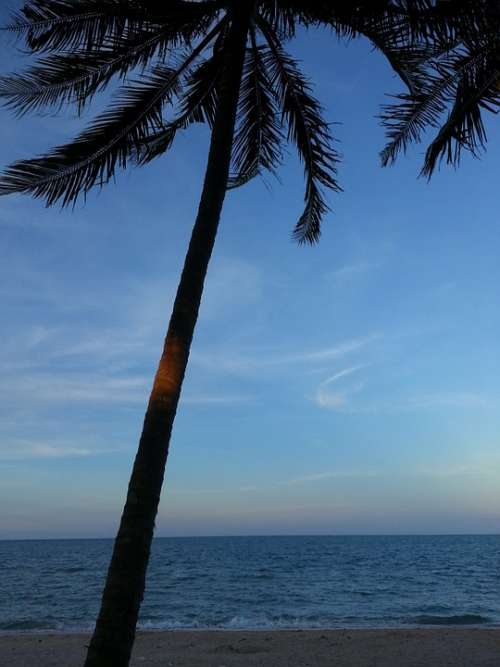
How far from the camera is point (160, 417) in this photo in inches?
207

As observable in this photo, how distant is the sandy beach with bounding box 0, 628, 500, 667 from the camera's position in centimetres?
1084

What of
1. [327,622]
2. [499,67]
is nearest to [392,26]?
[499,67]

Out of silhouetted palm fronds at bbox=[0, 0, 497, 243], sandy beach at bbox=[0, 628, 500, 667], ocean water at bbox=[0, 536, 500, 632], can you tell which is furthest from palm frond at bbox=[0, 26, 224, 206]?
ocean water at bbox=[0, 536, 500, 632]

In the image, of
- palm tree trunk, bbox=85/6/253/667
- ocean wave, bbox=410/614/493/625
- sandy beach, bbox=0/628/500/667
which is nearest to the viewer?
palm tree trunk, bbox=85/6/253/667

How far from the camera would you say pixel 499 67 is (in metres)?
7.19

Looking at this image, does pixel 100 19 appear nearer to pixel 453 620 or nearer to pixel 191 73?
pixel 191 73

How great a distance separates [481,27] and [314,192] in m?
3.26

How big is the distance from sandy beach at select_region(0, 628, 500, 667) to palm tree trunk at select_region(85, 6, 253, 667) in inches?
271

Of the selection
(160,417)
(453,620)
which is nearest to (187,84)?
(160,417)

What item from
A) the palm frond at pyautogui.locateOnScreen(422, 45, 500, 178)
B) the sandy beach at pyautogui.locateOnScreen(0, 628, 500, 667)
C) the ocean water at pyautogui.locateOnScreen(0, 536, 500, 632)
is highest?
the palm frond at pyautogui.locateOnScreen(422, 45, 500, 178)

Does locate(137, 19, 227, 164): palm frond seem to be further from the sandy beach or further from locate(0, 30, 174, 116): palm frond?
the sandy beach

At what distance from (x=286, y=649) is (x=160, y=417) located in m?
9.26

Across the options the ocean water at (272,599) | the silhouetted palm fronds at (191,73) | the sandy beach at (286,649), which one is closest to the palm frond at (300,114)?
the silhouetted palm fronds at (191,73)

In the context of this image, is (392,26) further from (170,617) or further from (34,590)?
(34,590)
